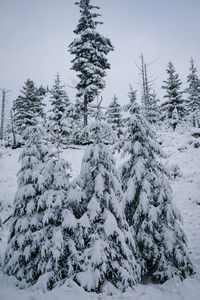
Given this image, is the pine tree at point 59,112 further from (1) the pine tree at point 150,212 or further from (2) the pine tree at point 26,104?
(1) the pine tree at point 150,212

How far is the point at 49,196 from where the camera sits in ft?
21.3

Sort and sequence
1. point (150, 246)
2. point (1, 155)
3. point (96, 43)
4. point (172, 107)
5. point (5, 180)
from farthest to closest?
1. point (172, 107)
2. point (96, 43)
3. point (1, 155)
4. point (5, 180)
5. point (150, 246)

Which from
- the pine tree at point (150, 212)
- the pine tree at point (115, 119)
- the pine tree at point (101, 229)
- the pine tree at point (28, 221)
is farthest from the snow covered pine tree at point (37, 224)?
the pine tree at point (115, 119)

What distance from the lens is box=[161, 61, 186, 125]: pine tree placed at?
34.6 meters

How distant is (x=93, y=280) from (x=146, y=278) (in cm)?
276

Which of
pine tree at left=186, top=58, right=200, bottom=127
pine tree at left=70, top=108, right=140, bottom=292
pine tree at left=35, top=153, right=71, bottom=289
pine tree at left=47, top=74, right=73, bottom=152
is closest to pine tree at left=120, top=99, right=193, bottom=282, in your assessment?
pine tree at left=70, top=108, right=140, bottom=292

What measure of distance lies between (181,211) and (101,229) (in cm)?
722

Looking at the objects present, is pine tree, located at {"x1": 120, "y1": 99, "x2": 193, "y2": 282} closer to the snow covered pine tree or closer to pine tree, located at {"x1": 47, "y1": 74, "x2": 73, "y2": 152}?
the snow covered pine tree

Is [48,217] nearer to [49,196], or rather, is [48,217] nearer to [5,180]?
[49,196]

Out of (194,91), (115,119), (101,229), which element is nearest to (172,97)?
(194,91)

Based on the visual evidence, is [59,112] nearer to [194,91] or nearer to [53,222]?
[53,222]

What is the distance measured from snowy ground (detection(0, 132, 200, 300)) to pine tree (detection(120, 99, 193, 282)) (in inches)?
21.7

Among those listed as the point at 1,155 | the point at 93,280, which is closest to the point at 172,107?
the point at 1,155

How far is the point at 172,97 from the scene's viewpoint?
35.0 m
